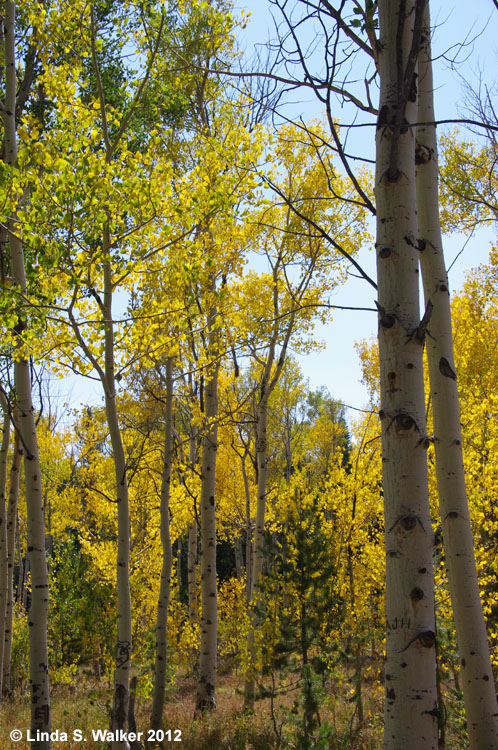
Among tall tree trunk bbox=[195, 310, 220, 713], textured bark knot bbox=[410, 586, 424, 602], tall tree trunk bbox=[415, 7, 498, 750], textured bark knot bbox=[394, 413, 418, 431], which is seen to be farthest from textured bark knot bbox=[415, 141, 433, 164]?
tall tree trunk bbox=[195, 310, 220, 713]

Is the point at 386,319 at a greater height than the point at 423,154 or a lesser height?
lesser

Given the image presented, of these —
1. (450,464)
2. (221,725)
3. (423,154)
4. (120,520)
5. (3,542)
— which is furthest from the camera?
(221,725)

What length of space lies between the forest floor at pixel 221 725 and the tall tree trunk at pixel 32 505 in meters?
0.49

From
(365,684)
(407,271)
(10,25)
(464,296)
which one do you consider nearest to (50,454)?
(365,684)

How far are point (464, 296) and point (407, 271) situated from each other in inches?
574

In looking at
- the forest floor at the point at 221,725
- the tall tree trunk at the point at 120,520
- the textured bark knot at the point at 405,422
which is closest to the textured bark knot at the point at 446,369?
the textured bark knot at the point at 405,422

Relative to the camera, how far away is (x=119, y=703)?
168 inches

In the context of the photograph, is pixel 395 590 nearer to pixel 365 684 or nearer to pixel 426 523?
pixel 426 523

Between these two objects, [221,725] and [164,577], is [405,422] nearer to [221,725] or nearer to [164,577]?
[164,577]

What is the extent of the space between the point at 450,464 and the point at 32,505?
3112mm

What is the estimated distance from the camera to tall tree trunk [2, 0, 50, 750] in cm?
391

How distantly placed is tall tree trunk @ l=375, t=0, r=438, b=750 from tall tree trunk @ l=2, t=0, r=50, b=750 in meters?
2.85

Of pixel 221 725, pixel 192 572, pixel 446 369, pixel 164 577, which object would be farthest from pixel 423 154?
pixel 192 572

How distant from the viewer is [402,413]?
1621 mm
